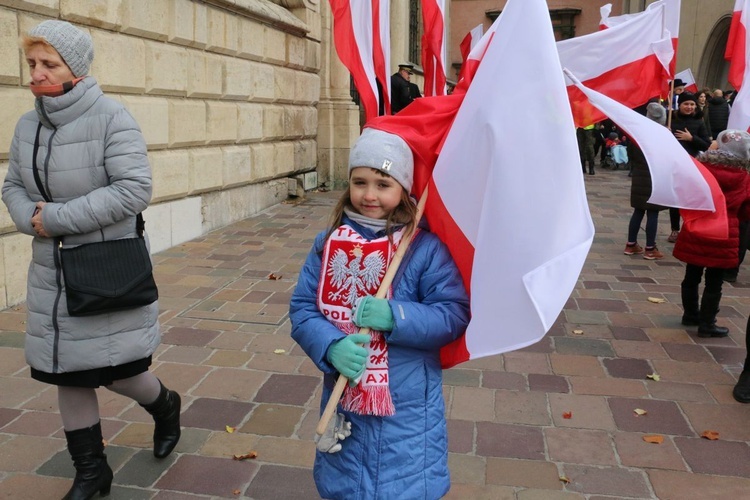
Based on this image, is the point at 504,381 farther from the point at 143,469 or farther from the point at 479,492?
the point at 143,469

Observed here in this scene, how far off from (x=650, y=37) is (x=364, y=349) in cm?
478

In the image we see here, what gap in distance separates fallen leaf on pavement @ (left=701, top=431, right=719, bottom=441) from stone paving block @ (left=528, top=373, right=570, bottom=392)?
2.68 feet

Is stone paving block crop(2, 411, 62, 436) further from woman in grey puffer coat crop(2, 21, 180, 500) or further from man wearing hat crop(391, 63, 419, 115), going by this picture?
man wearing hat crop(391, 63, 419, 115)

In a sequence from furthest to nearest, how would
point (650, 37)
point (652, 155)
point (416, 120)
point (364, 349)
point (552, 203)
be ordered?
point (650, 37)
point (652, 155)
point (416, 120)
point (364, 349)
point (552, 203)

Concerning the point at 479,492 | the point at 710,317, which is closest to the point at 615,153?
the point at 710,317

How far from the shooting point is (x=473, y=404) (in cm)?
420

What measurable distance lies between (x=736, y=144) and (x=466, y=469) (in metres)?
3.29

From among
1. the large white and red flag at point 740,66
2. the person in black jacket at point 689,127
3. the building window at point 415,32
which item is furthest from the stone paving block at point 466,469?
the building window at point 415,32

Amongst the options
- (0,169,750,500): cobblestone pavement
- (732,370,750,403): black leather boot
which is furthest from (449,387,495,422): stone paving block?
(732,370,750,403): black leather boot

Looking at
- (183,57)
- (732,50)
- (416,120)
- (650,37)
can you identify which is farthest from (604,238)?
(416,120)

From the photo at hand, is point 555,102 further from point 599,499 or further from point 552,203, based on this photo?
point 599,499

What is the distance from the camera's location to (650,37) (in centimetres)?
590

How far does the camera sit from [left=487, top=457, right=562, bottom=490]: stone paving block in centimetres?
330

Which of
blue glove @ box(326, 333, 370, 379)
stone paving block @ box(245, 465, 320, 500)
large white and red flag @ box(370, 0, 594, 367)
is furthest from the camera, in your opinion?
stone paving block @ box(245, 465, 320, 500)
